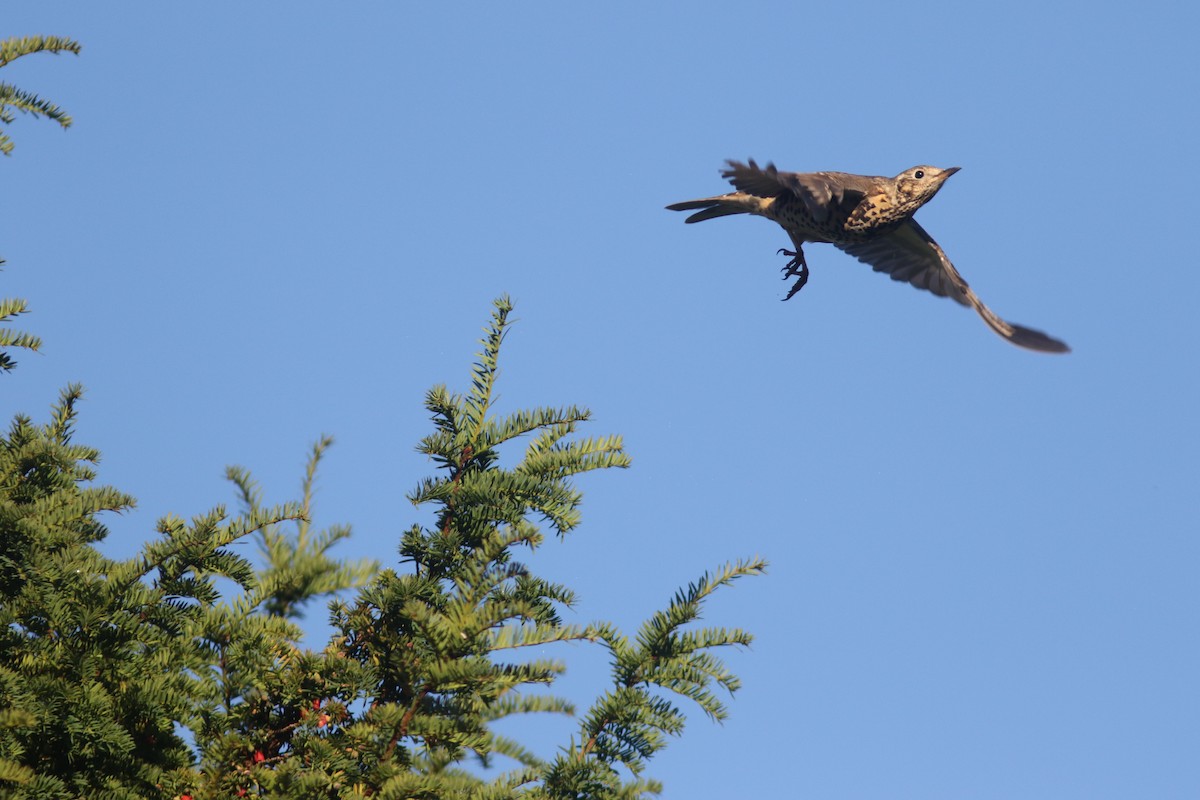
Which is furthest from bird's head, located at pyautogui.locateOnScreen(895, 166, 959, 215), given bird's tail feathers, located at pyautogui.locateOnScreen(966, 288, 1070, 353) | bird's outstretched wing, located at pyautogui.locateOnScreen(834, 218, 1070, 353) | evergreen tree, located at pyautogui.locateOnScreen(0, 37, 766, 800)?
evergreen tree, located at pyautogui.locateOnScreen(0, 37, 766, 800)

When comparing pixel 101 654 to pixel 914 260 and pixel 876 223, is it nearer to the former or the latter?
pixel 876 223

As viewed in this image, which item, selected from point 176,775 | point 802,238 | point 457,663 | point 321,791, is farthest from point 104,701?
point 802,238

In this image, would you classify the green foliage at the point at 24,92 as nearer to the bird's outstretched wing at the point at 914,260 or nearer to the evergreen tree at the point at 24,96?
the evergreen tree at the point at 24,96

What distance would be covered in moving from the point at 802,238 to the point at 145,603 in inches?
220

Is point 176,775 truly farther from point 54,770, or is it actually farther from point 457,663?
point 457,663

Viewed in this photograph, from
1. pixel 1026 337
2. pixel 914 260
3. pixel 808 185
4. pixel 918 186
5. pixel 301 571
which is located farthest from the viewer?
pixel 914 260

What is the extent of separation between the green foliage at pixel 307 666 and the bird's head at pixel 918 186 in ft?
16.2

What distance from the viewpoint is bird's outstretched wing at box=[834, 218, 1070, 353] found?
805 centimetres

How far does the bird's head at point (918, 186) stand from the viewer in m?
7.58

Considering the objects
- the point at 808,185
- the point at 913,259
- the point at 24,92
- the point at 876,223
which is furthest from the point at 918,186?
the point at 24,92

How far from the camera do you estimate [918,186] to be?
7.58 meters

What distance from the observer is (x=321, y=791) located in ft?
9.02

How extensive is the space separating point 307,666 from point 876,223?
216 inches

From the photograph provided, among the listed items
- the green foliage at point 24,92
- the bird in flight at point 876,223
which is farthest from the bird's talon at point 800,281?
the green foliage at point 24,92
